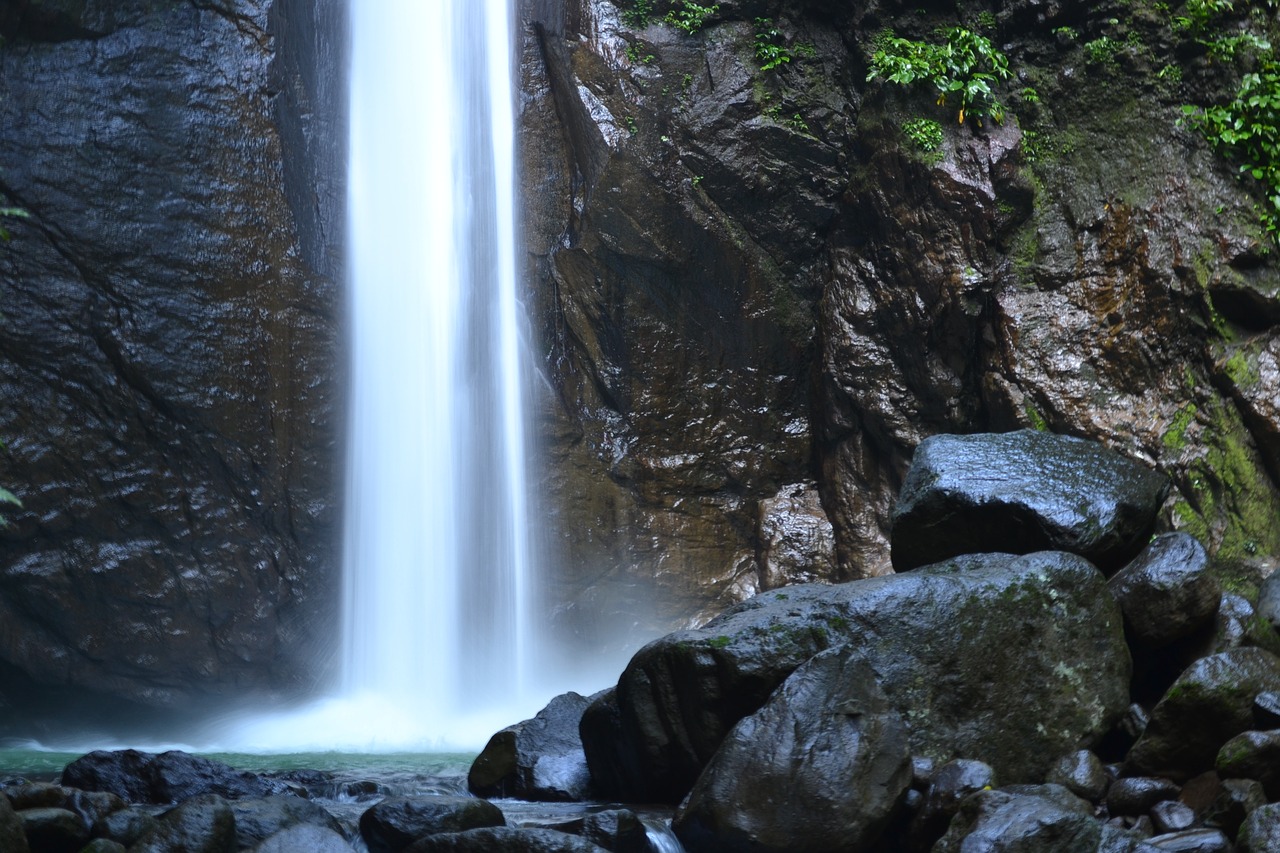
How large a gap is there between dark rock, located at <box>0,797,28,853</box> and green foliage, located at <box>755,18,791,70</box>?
1088cm

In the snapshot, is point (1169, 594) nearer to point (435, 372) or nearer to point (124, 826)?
point (124, 826)

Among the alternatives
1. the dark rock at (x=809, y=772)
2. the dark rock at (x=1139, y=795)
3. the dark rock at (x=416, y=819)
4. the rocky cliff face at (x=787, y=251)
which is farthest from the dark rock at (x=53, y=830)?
the rocky cliff face at (x=787, y=251)

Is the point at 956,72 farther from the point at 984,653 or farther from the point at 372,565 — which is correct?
the point at 372,565

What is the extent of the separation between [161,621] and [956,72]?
34.7 feet

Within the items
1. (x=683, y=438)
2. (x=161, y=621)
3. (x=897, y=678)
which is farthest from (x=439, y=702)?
(x=897, y=678)

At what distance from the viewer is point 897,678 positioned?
18.6 ft

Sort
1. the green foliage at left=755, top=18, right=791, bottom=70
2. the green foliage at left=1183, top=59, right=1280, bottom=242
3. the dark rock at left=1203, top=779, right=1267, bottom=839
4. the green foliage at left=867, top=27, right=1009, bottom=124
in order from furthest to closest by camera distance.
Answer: the green foliage at left=755, top=18, right=791, bottom=70 → the green foliage at left=867, top=27, right=1009, bottom=124 → the green foliage at left=1183, top=59, right=1280, bottom=242 → the dark rock at left=1203, top=779, right=1267, bottom=839

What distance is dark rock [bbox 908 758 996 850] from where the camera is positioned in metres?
5.03

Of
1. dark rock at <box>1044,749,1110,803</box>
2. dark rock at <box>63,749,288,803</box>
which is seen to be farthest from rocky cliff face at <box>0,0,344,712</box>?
dark rock at <box>1044,749,1110,803</box>

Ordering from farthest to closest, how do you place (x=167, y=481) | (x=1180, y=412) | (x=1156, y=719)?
1. (x=167, y=481)
2. (x=1180, y=412)
3. (x=1156, y=719)

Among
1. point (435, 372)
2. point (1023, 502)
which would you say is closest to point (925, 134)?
point (1023, 502)

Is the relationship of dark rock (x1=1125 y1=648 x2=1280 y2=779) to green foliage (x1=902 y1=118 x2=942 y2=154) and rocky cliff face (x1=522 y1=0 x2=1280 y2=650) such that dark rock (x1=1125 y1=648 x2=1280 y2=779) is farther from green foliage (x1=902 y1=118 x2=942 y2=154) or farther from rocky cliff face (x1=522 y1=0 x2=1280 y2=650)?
green foliage (x1=902 y1=118 x2=942 y2=154)

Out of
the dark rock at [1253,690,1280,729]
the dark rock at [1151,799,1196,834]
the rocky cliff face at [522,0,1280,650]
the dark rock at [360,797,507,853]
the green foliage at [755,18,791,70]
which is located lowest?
the dark rock at [1151,799,1196,834]

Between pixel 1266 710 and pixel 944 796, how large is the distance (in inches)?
67.6
